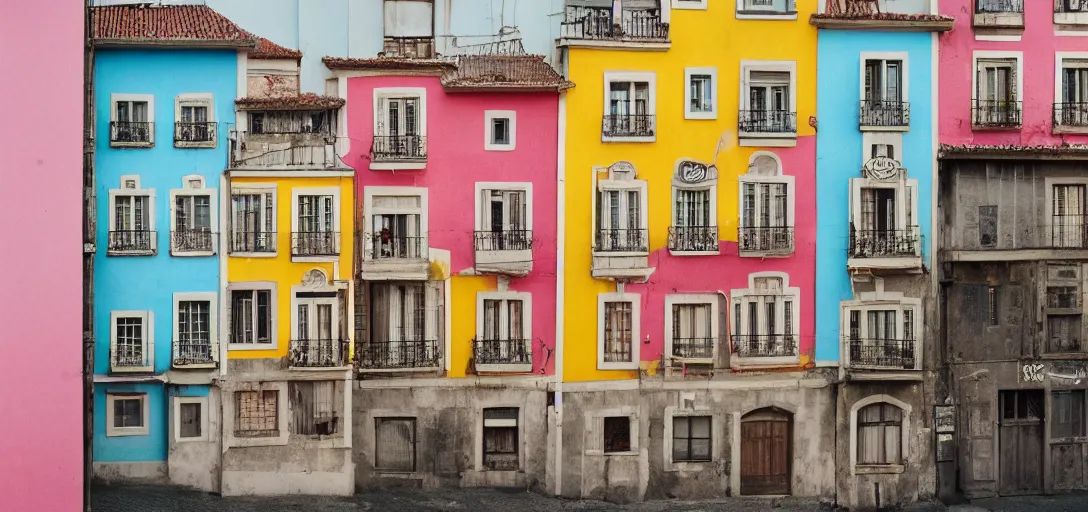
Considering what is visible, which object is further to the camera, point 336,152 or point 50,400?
point 336,152

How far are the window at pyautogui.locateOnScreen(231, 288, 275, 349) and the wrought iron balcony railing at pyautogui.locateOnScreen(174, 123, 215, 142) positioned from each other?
3073 millimetres

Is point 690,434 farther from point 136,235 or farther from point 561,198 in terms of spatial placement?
point 136,235

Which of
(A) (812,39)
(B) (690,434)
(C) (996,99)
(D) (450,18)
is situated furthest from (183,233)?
(C) (996,99)

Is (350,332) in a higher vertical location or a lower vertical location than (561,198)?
lower

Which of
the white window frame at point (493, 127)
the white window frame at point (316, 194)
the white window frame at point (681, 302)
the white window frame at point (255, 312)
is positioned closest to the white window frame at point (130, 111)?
the white window frame at point (316, 194)

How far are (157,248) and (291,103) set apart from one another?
151 inches

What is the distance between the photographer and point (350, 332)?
23844mm

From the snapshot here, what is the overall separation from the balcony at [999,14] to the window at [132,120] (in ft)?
54.9

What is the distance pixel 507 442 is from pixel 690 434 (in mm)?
3759

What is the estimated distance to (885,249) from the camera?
24766 mm

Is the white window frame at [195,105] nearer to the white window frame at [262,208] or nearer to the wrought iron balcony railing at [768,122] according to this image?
the white window frame at [262,208]

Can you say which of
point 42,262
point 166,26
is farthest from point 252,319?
point 166,26

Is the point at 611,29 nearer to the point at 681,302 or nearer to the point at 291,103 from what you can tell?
the point at 681,302

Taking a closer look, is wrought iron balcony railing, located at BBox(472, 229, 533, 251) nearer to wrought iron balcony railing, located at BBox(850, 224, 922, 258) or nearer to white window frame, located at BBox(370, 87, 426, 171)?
white window frame, located at BBox(370, 87, 426, 171)
